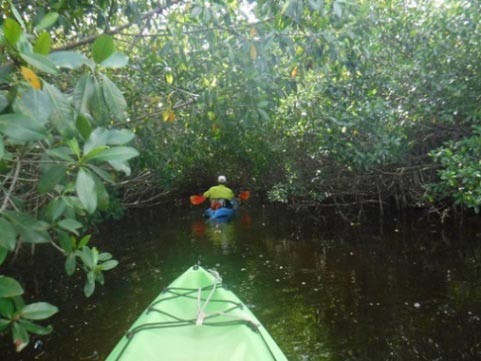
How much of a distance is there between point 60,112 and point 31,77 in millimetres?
128

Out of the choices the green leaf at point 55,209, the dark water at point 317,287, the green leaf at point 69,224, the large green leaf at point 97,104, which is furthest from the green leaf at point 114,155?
the dark water at point 317,287

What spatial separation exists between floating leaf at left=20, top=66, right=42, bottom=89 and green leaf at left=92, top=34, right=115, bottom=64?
22 cm

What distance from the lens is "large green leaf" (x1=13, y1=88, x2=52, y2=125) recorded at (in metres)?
1.30

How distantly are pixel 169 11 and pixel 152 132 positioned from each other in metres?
1.57

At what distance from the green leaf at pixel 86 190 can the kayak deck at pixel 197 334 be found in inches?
64.8

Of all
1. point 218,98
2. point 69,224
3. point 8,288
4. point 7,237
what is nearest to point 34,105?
point 7,237

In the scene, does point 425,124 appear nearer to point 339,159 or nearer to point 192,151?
point 339,159

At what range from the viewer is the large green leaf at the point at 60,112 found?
1.38m

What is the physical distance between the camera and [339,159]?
8.51 meters

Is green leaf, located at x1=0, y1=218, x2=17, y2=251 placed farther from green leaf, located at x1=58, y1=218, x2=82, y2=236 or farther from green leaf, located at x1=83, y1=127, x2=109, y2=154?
green leaf, located at x1=58, y1=218, x2=82, y2=236

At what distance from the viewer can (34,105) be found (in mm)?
1301

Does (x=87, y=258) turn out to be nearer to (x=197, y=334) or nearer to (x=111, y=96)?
(x=111, y=96)

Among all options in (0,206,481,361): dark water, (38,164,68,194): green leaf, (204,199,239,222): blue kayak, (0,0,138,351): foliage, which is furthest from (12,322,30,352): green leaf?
(204,199,239,222): blue kayak

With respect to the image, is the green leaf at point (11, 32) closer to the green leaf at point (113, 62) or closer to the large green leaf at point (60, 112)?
the large green leaf at point (60, 112)
